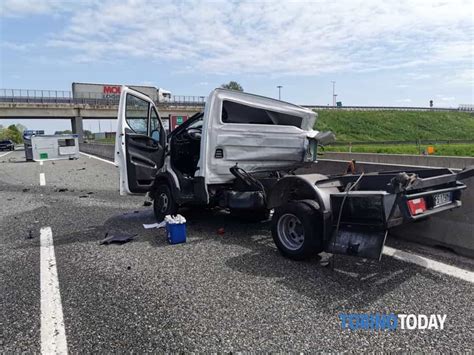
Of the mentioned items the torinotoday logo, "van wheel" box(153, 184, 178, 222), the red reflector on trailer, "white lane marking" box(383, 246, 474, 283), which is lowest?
the torinotoday logo

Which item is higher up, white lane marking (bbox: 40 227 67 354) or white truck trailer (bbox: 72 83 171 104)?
white truck trailer (bbox: 72 83 171 104)

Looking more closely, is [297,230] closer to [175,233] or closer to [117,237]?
[175,233]

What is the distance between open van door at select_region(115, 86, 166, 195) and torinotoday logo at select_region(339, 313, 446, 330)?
464cm

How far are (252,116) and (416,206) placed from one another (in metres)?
3.20

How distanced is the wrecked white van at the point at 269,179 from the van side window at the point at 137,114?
0.02m

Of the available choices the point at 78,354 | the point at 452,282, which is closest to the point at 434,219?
→ the point at 452,282

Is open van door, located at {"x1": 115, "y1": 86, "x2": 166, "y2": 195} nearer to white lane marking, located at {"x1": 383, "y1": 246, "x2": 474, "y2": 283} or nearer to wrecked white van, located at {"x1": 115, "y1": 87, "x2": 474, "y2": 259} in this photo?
wrecked white van, located at {"x1": 115, "y1": 87, "x2": 474, "y2": 259}

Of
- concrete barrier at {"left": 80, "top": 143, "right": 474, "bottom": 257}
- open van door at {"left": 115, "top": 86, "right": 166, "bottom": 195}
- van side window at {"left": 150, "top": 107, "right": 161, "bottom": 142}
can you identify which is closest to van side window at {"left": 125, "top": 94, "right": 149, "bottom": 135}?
open van door at {"left": 115, "top": 86, "right": 166, "bottom": 195}

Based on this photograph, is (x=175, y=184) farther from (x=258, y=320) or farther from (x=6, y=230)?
(x=258, y=320)

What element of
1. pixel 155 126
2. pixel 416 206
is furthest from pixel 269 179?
pixel 155 126

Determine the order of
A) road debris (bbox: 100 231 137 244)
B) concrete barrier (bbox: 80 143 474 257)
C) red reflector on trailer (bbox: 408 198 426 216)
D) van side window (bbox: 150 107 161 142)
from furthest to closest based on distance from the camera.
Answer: van side window (bbox: 150 107 161 142), road debris (bbox: 100 231 137 244), concrete barrier (bbox: 80 143 474 257), red reflector on trailer (bbox: 408 198 426 216)

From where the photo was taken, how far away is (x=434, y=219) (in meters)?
5.07

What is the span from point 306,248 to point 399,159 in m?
12.8

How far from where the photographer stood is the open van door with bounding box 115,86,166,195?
672 cm
